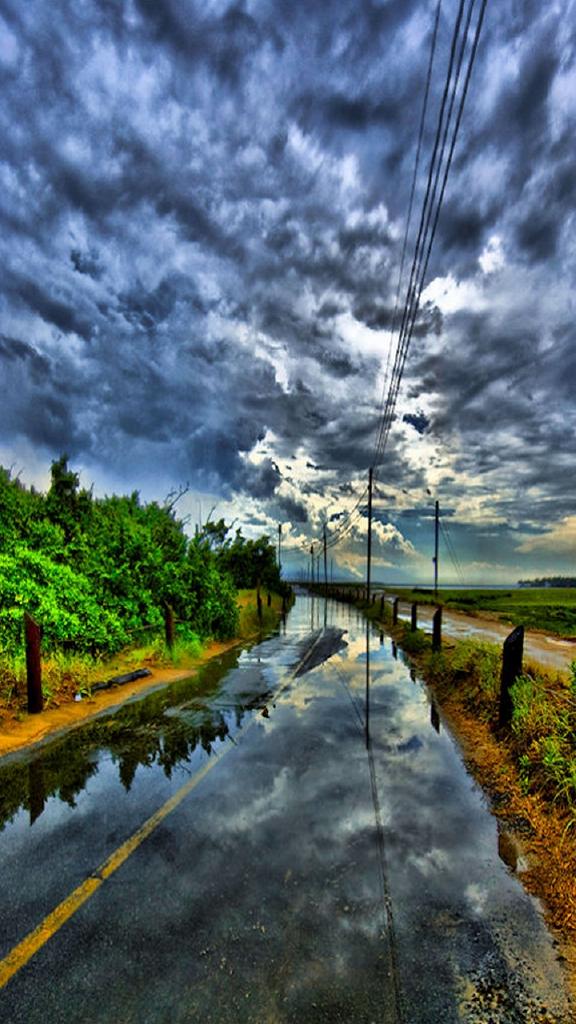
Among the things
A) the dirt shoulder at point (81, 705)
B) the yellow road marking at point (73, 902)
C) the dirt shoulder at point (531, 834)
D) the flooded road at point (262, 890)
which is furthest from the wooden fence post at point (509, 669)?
the dirt shoulder at point (81, 705)

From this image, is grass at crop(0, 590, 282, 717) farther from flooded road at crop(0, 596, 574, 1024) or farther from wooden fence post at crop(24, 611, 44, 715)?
flooded road at crop(0, 596, 574, 1024)

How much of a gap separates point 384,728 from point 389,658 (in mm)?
8246

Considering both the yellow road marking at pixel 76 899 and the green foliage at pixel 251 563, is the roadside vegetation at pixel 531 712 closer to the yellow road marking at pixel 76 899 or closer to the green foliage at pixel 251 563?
the yellow road marking at pixel 76 899

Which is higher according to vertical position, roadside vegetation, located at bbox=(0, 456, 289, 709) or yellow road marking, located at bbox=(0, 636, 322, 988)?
roadside vegetation, located at bbox=(0, 456, 289, 709)

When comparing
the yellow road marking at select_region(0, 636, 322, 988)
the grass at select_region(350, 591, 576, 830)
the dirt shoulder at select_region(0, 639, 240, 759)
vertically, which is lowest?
the dirt shoulder at select_region(0, 639, 240, 759)

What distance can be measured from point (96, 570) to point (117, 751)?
8023 millimetres

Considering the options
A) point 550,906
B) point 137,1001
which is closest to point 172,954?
point 137,1001

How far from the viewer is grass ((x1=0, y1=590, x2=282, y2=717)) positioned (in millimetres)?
9531

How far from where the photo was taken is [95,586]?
46.5 feet

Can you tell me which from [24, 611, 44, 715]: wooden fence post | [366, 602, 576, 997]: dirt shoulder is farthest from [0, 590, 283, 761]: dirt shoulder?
[366, 602, 576, 997]: dirt shoulder

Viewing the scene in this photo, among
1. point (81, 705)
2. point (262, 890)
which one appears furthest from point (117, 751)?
point (262, 890)

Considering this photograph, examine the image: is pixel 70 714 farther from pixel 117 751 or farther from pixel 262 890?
pixel 262 890

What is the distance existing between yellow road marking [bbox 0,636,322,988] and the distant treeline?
6.77 m

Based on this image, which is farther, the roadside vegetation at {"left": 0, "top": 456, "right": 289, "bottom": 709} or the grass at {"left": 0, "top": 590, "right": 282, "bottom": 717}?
the roadside vegetation at {"left": 0, "top": 456, "right": 289, "bottom": 709}
